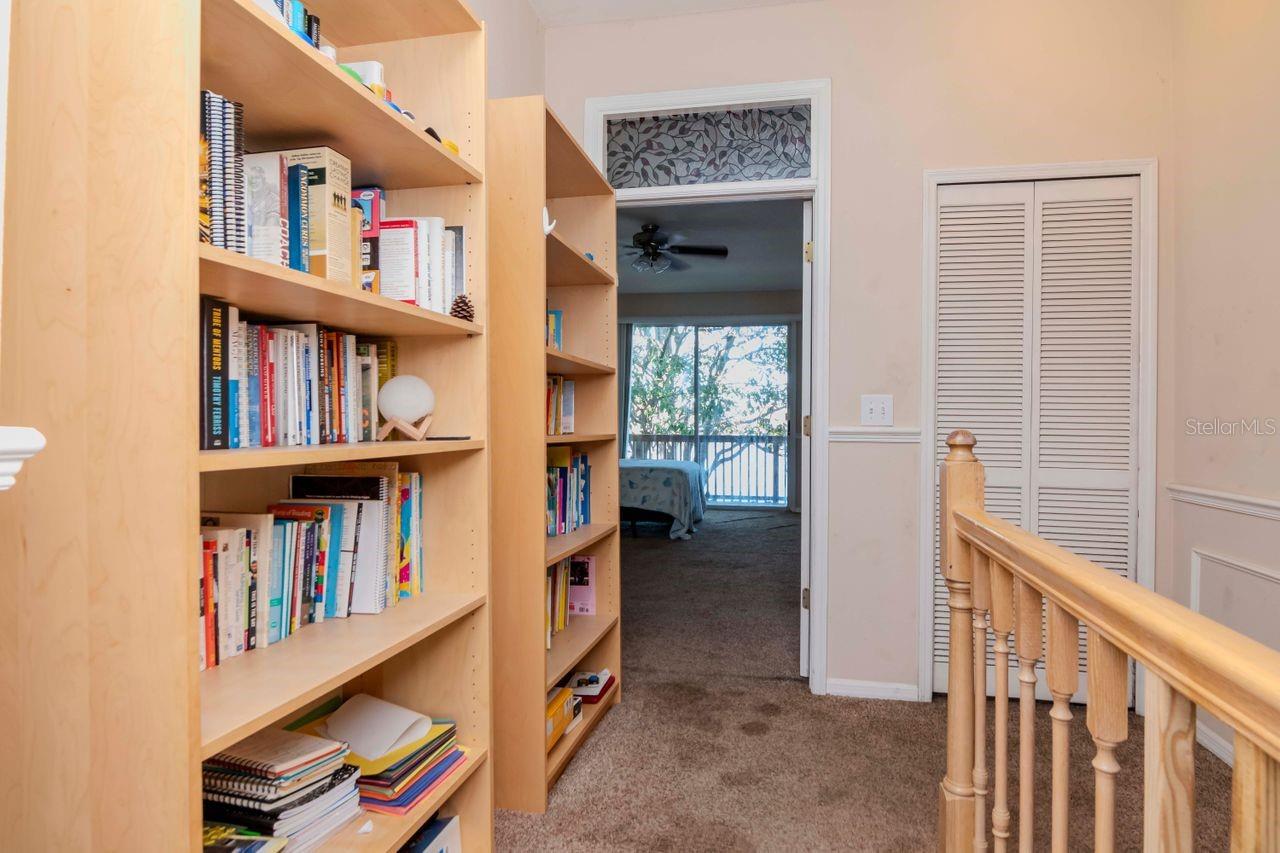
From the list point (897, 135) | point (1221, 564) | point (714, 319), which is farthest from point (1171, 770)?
point (714, 319)

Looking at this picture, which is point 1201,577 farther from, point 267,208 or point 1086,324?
point 267,208

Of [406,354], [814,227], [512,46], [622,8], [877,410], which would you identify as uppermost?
[622,8]

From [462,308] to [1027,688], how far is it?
1.24 metres

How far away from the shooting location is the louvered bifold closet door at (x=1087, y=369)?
9.07 ft

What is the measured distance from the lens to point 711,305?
8.47 meters

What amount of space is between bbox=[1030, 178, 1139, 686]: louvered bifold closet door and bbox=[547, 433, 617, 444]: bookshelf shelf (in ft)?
5.23

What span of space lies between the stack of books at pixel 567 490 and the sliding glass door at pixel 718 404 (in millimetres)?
5996

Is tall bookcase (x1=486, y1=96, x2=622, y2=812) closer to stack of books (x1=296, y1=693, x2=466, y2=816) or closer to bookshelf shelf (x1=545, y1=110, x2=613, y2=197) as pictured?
bookshelf shelf (x1=545, y1=110, x2=613, y2=197)

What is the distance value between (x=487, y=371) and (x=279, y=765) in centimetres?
83

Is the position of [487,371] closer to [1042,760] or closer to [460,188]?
[460,188]

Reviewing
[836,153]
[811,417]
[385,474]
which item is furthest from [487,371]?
[836,153]

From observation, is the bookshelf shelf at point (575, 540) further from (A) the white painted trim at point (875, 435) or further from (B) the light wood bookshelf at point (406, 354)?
(A) the white painted trim at point (875, 435)

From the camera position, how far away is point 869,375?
2.88m

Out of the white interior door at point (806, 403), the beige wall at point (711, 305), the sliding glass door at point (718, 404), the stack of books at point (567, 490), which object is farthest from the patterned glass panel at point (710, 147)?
the sliding glass door at point (718, 404)
